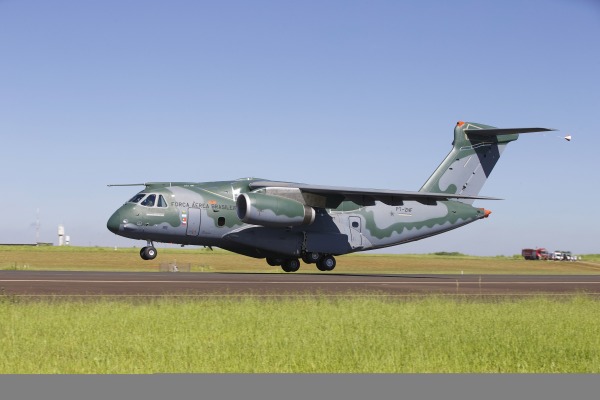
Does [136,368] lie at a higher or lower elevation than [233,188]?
lower

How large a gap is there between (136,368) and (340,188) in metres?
25.9

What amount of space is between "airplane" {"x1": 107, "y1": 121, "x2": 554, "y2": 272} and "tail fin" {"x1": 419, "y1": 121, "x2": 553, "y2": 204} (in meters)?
0.06

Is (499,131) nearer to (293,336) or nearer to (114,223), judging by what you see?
(114,223)

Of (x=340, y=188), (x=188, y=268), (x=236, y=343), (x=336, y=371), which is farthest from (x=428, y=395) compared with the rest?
(x=188, y=268)

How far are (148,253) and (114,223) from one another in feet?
7.24

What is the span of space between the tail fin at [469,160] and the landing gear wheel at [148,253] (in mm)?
15223

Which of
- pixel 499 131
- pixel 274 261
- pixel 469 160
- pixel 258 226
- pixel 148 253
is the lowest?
pixel 274 261

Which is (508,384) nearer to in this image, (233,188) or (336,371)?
(336,371)

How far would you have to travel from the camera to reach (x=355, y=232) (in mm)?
38594

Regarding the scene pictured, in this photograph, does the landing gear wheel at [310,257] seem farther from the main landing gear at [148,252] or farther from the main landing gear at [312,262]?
the main landing gear at [148,252]

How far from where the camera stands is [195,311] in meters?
16.7

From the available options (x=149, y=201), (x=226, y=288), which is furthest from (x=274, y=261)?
(x=226, y=288)

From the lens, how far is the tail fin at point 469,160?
42.0 m

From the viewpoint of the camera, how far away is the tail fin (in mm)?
42000
